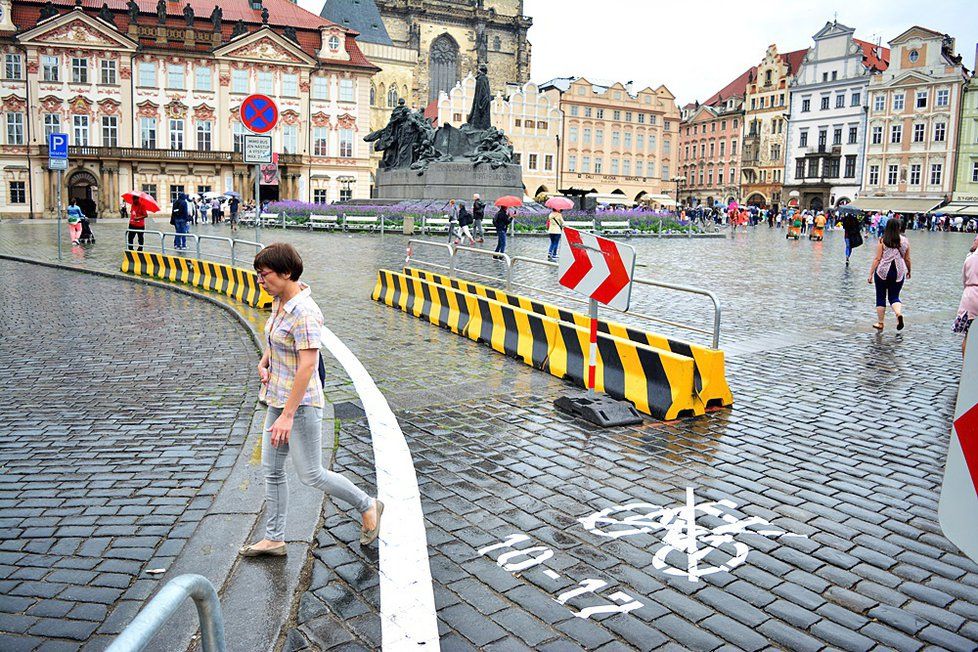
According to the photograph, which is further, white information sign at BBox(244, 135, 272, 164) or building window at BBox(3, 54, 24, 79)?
building window at BBox(3, 54, 24, 79)

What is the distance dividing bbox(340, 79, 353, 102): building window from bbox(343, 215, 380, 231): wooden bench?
38.1 metres

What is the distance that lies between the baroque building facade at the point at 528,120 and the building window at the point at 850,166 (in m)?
28.8

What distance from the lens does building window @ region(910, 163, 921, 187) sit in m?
80.0

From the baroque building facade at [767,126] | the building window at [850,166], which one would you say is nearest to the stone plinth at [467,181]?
the building window at [850,166]

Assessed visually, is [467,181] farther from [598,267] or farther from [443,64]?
[443,64]

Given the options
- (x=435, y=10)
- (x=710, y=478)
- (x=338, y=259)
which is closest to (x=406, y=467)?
(x=710, y=478)

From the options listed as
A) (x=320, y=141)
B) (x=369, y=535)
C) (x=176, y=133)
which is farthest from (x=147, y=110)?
(x=369, y=535)

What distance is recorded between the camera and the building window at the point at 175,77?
67312 millimetres

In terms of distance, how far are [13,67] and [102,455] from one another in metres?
67.5

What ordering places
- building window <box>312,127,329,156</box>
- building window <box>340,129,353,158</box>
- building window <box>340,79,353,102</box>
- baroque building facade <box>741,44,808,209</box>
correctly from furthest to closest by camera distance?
1. baroque building facade <box>741,44,808,209</box>
2. building window <box>340,129,353,158</box>
3. building window <box>340,79,353,102</box>
4. building window <box>312,127,329,156</box>

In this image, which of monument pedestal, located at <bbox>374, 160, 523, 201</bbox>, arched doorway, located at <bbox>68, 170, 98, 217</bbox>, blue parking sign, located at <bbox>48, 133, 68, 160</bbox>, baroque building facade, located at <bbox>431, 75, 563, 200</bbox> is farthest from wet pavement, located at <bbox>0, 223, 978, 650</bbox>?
baroque building facade, located at <bbox>431, 75, 563, 200</bbox>

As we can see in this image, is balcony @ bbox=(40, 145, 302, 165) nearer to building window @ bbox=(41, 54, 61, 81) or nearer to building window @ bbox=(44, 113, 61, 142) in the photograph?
building window @ bbox=(44, 113, 61, 142)

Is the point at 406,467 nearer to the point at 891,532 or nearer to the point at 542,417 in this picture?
the point at 542,417

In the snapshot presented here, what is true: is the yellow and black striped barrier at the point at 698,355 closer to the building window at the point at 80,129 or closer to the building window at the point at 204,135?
the building window at the point at 204,135
